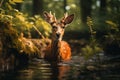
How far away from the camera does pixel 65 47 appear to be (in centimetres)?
1719

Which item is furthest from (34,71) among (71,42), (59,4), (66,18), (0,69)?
(59,4)

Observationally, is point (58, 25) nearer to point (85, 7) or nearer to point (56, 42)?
point (56, 42)

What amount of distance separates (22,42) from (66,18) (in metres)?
2.78

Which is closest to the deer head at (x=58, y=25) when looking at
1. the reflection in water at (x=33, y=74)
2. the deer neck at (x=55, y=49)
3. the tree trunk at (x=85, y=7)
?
the deer neck at (x=55, y=49)

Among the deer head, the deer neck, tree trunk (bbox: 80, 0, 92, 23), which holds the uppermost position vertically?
tree trunk (bbox: 80, 0, 92, 23)

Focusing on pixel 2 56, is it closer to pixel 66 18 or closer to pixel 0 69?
pixel 0 69

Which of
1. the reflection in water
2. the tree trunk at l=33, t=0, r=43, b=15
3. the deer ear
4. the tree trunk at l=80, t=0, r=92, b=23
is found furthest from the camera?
the tree trunk at l=80, t=0, r=92, b=23

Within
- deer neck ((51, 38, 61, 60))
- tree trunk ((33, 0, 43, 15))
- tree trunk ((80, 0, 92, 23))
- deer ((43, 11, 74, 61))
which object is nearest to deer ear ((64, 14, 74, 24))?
deer ((43, 11, 74, 61))

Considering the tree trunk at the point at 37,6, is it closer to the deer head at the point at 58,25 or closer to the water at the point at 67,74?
the deer head at the point at 58,25

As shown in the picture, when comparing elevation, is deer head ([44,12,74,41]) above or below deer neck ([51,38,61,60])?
above

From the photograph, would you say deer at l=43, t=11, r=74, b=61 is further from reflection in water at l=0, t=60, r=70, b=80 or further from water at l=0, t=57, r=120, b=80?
reflection in water at l=0, t=60, r=70, b=80

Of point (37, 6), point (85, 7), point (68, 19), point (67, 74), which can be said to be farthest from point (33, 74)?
point (85, 7)

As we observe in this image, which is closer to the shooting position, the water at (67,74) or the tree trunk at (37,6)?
the water at (67,74)

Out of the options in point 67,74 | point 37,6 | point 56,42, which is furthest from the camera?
point 37,6
